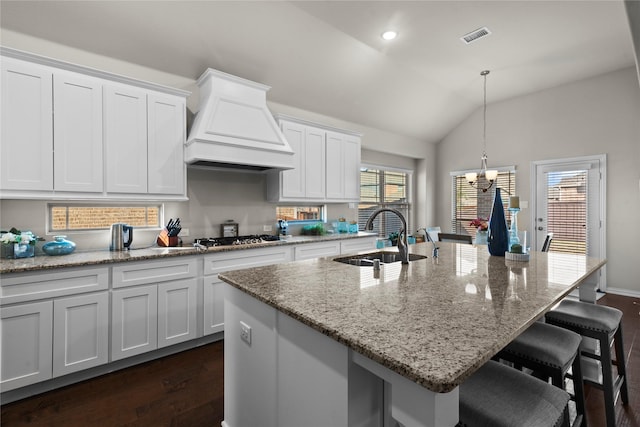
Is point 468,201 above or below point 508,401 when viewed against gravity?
above

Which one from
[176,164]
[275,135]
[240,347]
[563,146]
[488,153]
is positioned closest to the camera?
[240,347]

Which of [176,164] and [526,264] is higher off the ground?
[176,164]

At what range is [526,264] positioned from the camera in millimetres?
2043

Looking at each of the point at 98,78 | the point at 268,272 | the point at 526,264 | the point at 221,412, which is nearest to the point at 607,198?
the point at 526,264

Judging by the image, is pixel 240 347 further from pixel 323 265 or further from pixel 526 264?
pixel 526 264

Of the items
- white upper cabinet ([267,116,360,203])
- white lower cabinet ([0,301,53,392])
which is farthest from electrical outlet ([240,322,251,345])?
white upper cabinet ([267,116,360,203])

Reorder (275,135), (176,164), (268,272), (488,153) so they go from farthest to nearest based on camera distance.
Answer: (488,153) < (275,135) < (176,164) < (268,272)

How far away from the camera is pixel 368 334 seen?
3.05 ft

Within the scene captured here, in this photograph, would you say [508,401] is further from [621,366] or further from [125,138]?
[125,138]

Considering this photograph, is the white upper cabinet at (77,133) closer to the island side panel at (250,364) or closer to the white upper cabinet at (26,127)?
the white upper cabinet at (26,127)

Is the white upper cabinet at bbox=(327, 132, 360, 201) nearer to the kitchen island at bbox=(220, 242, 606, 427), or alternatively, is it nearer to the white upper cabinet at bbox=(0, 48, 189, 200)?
the white upper cabinet at bbox=(0, 48, 189, 200)

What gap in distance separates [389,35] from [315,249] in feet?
8.96

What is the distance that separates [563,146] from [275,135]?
4746 millimetres

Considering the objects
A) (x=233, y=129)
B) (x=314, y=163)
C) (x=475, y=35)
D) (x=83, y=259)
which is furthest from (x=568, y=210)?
(x=83, y=259)
